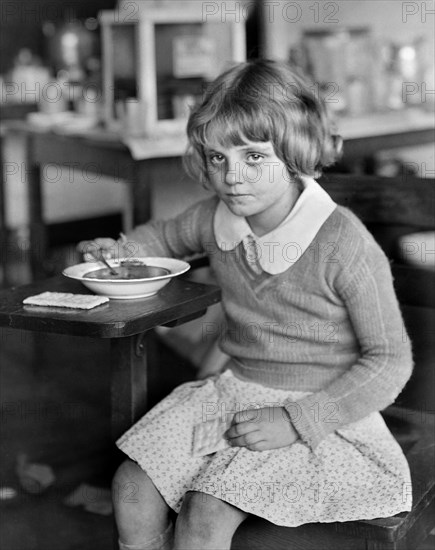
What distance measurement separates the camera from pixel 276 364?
1.79 metres

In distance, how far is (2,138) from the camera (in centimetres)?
418

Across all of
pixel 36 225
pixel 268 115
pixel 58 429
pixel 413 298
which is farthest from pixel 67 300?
pixel 36 225

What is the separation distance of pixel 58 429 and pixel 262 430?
1374 mm

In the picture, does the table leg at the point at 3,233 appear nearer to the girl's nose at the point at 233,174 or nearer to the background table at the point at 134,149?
the background table at the point at 134,149

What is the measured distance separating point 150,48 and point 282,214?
1.48 meters

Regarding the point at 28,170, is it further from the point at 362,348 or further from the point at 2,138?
the point at 362,348

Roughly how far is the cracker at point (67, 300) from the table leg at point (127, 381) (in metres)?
0.12

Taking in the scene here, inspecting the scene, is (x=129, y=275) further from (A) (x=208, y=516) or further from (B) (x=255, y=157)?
(A) (x=208, y=516)

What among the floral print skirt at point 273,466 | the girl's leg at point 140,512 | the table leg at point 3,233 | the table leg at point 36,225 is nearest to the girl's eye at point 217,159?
the floral print skirt at point 273,466

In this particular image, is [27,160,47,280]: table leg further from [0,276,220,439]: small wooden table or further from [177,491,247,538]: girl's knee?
[177,491,247,538]: girl's knee

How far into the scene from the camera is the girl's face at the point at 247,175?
5.58 ft

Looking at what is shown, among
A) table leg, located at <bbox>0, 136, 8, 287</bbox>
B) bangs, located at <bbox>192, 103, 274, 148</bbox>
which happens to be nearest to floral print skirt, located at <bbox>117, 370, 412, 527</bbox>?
bangs, located at <bbox>192, 103, 274, 148</bbox>

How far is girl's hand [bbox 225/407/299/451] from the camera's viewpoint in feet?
5.24

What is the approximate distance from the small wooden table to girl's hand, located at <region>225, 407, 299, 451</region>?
0.21 meters
